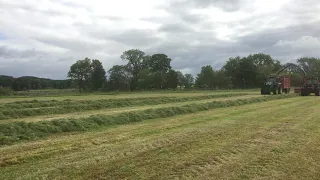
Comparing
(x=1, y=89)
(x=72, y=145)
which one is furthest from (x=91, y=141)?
(x=1, y=89)

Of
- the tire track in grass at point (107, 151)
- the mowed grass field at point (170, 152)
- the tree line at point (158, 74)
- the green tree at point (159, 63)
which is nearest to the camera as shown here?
the mowed grass field at point (170, 152)

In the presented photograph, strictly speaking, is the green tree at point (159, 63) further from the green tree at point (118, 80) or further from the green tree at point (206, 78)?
the green tree at point (206, 78)

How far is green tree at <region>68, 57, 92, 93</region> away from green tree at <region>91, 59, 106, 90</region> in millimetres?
1648

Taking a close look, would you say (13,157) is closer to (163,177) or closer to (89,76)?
(163,177)

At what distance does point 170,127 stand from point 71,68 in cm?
11183

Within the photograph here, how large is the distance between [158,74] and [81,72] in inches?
1106

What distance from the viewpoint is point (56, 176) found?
265 inches

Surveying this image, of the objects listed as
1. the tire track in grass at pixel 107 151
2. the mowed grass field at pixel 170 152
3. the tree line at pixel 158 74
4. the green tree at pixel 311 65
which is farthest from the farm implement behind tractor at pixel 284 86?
the green tree at pixel 311 65

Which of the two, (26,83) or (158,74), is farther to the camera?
(26,83)

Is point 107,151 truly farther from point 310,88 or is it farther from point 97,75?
point 97,75

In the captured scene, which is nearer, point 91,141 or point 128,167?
point 128,167

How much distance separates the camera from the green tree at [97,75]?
120 meters

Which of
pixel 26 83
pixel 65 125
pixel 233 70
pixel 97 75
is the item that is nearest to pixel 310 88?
pixel 65 125

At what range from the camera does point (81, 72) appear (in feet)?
396
